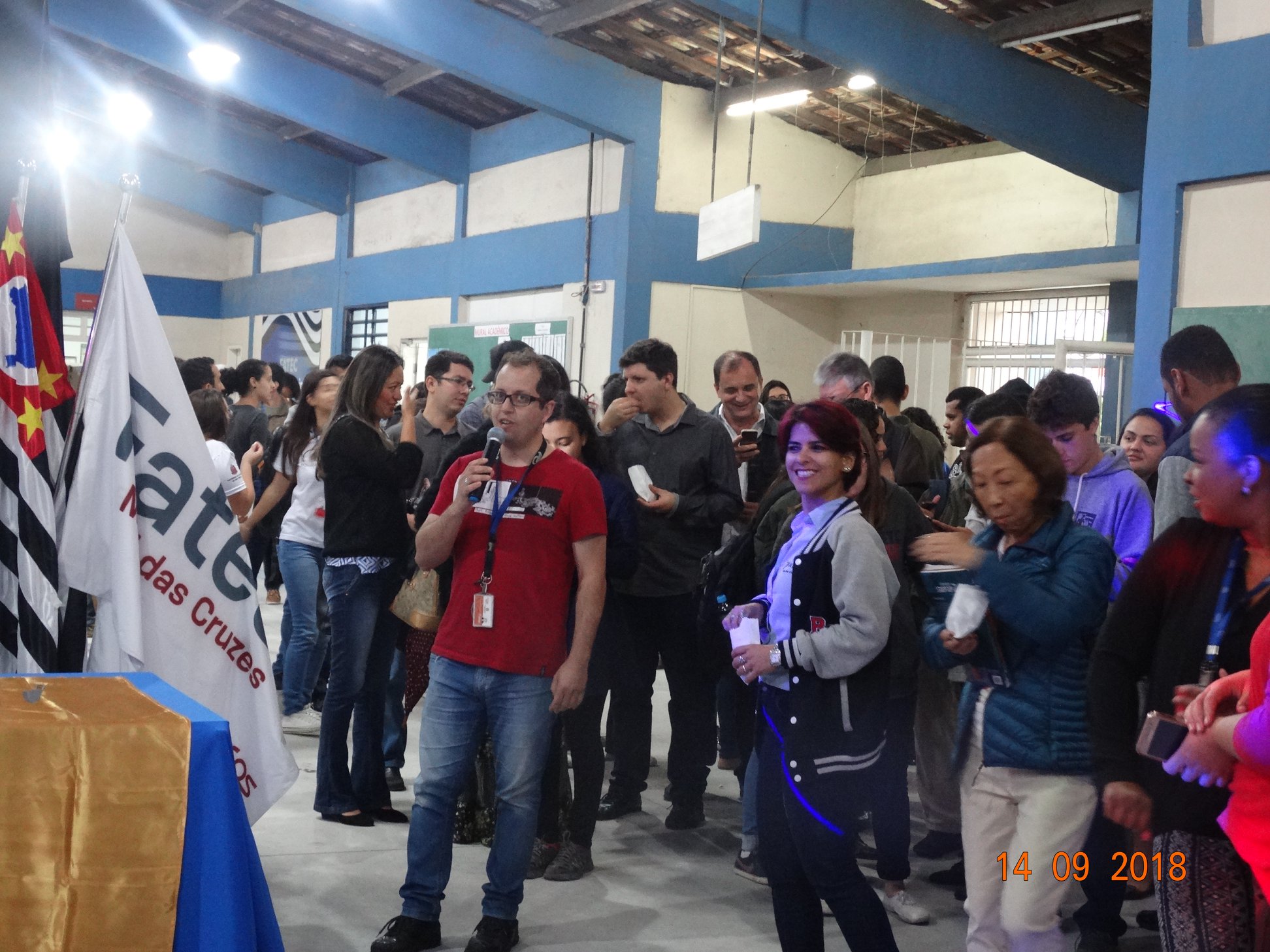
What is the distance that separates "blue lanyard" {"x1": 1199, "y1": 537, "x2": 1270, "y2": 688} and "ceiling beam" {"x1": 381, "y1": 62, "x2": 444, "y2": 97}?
11338 mm

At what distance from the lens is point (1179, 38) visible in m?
5.86

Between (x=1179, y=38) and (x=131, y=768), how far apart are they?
18.7 feet

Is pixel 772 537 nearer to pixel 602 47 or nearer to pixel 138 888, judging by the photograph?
pixel 138 888

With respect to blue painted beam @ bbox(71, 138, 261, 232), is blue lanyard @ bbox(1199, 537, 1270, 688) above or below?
below

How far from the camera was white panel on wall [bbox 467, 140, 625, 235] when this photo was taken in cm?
1196

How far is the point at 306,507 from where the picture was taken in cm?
517

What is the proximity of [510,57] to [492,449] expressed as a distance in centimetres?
834

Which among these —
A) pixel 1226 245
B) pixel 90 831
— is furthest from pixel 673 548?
pixel 1226 245

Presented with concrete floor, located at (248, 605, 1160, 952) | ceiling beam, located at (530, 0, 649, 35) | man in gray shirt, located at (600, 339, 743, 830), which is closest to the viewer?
concrete floor, located at (248, 605, 1160, 952)

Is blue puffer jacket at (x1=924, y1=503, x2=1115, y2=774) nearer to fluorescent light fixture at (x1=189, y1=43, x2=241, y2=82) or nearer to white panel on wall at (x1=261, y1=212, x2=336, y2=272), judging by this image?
fluorescent light fixture at (x1=189, y1=43, x2=241, y2=82)

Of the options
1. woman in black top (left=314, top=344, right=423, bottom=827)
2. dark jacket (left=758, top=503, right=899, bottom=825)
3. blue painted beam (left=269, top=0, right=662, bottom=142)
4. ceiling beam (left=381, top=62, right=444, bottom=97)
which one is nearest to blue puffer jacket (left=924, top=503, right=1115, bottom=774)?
dark jacket (left=758, top=503, right=899, bottom=825)

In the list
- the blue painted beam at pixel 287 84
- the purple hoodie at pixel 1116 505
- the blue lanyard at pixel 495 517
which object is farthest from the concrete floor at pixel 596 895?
the blue painted beam at pixel 287 84

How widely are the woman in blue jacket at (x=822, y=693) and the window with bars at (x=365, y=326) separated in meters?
13.3

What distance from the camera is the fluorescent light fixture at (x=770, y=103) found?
10469 mm
